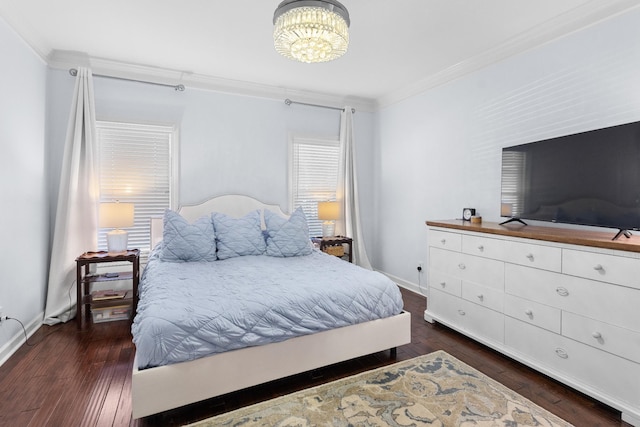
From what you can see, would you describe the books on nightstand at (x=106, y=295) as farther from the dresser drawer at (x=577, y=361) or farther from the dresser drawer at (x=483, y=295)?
the dresser drawer at (x=577, y=361)

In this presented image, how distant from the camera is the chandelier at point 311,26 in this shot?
1.91m

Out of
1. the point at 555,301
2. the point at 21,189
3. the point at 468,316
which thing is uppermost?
the point at 21,189

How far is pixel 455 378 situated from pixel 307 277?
1230 mm

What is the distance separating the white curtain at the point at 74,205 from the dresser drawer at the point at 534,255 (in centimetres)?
394

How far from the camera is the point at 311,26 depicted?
6.31 feet

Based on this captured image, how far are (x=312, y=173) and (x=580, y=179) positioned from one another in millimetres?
3058

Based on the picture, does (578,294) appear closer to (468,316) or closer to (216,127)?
(468,316)

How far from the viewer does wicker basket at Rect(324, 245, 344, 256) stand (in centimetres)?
425

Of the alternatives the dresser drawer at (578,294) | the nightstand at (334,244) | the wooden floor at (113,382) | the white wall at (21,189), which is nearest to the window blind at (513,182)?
the dresser drawer at (578,294)

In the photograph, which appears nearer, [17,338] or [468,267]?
[17,338]

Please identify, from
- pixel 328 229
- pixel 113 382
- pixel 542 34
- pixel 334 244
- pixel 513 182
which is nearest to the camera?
pixel 113 382

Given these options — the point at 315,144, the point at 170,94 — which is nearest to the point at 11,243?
the point at 170,94

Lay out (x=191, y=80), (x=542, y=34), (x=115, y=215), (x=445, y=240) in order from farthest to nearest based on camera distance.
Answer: (x=191, y=80), (x=115, y=215), (x=445, y=240), (x=542, y=34)

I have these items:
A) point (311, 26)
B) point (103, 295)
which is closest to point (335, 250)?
point (103, 295)
